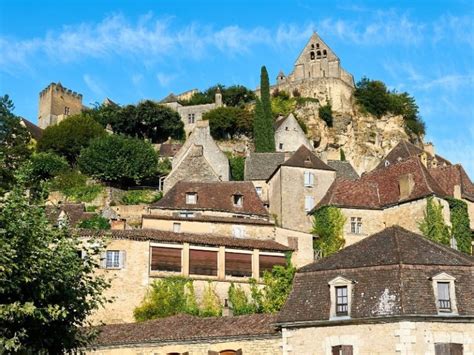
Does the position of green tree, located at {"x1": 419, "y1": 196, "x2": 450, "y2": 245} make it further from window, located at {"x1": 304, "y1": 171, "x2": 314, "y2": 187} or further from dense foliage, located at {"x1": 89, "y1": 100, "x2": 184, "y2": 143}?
dense foliage, located at {"x1": 89, "y1": 100, "x2": 184, "y2": 143}

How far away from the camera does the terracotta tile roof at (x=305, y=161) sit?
190 feet

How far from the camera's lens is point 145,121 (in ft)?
274

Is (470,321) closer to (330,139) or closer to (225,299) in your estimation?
(225,299)

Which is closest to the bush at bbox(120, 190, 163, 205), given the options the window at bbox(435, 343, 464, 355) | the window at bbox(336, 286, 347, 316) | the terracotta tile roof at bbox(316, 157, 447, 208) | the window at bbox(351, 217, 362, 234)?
the terracotta tile roof at bbox(316, 157, 447, 208)

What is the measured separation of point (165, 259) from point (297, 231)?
33.9ft

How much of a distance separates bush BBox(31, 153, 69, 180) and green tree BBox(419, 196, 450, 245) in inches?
1377

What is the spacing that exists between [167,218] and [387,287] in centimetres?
2526

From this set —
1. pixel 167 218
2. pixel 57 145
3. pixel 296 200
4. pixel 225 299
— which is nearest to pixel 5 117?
pixel 57 145

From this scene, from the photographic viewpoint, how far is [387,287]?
2730 centimetres

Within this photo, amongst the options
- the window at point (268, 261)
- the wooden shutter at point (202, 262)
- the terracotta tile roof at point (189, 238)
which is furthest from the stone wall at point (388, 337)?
the window at point (268, 261)

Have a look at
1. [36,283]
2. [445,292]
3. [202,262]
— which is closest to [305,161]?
[202,262]

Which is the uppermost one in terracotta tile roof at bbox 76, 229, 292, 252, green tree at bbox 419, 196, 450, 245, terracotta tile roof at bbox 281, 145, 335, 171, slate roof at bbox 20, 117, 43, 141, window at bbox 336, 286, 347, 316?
slate roof at bbox 20, 117, 43, 141

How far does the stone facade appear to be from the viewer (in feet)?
185

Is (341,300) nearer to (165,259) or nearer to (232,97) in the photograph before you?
(165,259)
